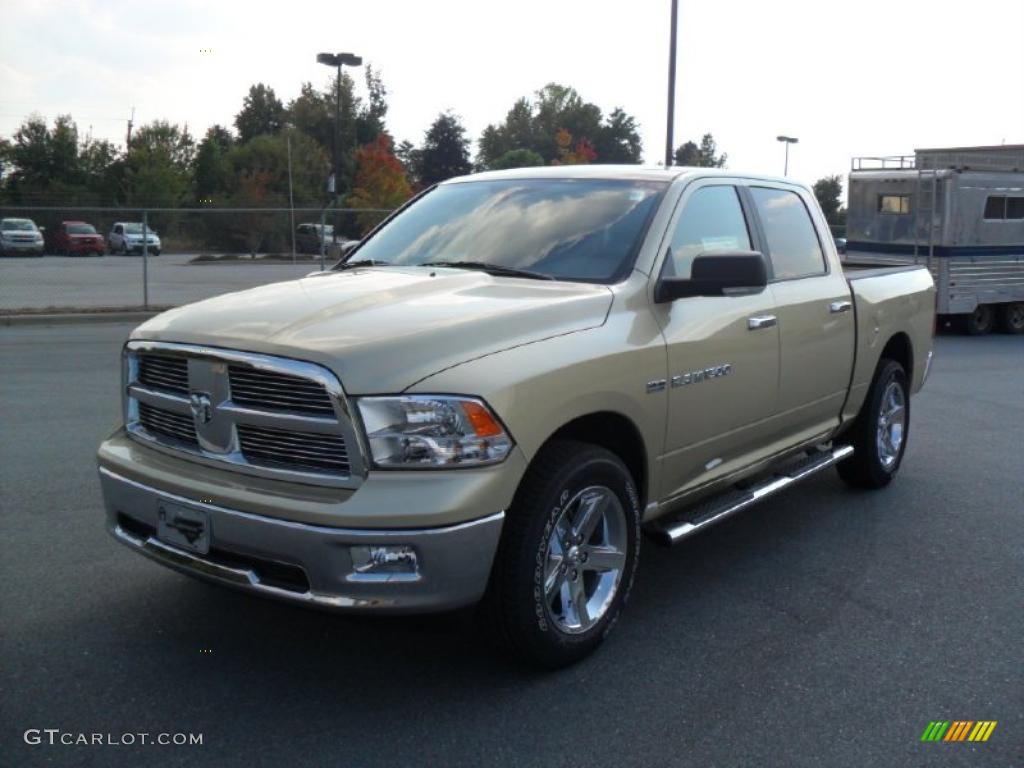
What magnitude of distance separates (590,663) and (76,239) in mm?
22763

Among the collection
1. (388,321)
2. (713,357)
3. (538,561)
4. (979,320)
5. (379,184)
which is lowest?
(979,320)

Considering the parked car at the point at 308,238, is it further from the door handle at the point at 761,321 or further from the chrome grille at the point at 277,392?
the chrome grille at the point at 277,392

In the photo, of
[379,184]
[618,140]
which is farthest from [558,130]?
[379,184]

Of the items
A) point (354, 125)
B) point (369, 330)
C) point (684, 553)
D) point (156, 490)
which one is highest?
point (354, 125)

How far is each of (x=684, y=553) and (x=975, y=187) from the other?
14587mm

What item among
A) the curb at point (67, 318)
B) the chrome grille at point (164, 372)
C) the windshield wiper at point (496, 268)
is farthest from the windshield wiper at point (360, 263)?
the curb at point (67, 318)

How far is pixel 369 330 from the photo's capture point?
3.66 m

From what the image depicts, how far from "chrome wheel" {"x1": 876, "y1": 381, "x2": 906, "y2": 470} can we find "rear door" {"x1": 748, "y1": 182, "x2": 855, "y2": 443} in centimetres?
78

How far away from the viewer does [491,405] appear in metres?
3.52

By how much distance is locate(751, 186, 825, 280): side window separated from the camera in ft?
18.2

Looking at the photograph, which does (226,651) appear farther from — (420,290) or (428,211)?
(428,211)

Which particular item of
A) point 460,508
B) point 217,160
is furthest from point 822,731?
point 217,160

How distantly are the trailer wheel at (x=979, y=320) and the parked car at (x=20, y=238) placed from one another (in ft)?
56.7

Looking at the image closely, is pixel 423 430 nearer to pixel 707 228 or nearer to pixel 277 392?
pixel 277 392
